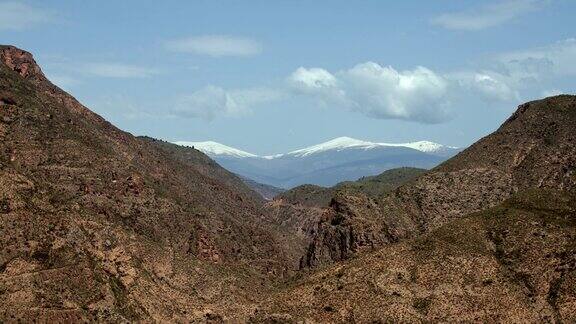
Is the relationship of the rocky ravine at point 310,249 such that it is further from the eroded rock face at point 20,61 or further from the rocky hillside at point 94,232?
the eroded rock face at point 20,61

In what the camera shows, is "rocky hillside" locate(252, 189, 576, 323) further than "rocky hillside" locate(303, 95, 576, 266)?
No

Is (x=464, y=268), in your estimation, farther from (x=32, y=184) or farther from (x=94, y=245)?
(x=32, y=184)

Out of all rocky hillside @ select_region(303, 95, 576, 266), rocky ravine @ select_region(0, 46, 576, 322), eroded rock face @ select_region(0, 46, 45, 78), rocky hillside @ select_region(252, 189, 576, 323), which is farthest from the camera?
eroded rock face @ select_region(0, 46, 45, 78)

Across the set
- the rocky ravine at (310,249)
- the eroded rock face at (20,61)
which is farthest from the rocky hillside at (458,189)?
the eroded rock face at (20,61)

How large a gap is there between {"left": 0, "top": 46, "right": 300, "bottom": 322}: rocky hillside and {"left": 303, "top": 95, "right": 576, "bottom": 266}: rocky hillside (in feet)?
60.6

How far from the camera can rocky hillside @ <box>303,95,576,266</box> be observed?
480 ft

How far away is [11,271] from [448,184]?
303ft

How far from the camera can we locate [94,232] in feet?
366

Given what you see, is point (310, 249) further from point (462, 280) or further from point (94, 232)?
point (462, 280)

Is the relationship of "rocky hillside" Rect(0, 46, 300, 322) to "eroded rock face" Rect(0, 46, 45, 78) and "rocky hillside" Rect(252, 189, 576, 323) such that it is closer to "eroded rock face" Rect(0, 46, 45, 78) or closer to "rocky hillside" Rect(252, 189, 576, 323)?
"eroded rock face" Rect(0, 46, 45, 78)

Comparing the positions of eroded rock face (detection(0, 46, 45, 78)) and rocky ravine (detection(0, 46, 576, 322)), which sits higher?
eroded rock face (detection(0, 46, 45, 78))

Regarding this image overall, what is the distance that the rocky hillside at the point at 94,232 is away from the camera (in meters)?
97.4

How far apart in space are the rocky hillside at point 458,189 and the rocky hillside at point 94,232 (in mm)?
18462

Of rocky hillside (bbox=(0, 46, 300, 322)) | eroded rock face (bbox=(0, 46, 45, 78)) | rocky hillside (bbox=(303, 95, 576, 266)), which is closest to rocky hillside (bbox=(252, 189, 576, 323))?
rocky hillside (bbox=(0, 46, 300, 322))
